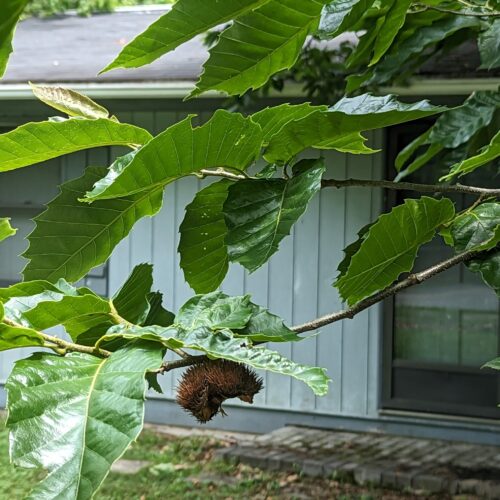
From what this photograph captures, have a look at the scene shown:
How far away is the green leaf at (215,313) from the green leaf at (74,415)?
123 millimetres

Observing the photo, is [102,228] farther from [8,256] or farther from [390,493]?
[8,256]

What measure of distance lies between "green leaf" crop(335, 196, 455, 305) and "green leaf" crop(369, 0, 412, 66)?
13.3 inches

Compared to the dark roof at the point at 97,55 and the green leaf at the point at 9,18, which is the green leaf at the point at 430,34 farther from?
the dark roof at the point at 97,55

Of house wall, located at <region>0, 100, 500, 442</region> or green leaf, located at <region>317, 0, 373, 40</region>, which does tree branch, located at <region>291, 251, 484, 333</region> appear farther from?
house wall, located at <region>0, 100, 500, 442</region>

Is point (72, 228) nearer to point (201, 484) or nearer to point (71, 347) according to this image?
point (71, 347)

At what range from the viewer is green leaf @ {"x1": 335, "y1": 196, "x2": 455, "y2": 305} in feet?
4.00

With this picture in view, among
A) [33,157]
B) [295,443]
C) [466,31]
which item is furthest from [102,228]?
[295,443]

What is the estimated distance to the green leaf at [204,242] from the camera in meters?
1.31

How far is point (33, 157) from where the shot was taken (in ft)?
3.39

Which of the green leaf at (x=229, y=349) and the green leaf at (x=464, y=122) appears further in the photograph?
the green leaf at (x=464, y=122)

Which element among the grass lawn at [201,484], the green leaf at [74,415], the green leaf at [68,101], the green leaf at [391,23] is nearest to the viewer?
the green leaf at [74,415]

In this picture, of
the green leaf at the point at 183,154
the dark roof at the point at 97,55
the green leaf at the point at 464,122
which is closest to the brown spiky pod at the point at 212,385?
the green leaf at the point at 183,154

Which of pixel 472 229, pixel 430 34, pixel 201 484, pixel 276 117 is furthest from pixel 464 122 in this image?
pixel 201 484

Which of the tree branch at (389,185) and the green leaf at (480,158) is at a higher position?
the green leaf at (480,158)
